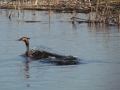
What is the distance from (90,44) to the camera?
21938 millimetres

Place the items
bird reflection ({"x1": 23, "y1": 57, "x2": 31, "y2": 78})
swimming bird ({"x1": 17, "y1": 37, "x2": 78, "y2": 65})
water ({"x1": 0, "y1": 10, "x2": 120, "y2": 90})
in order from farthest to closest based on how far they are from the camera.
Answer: swimming bird ({"x1": 17, "y1": 37, "x2": 78, "y2": 65}), bird reflection ({"x1": 23, "y1": 57, "x2": 31, "y2": 78}), water ({"x1": 0, "y1": 10, "x2": 120, "y2": 90})

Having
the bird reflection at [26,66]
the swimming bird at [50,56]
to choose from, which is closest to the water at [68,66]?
the bird reflection at [26,66]

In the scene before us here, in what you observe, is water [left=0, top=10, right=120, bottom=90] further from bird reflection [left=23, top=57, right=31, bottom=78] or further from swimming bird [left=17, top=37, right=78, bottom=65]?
swimming bird [left=17, top=37, right=78, bottom=65]

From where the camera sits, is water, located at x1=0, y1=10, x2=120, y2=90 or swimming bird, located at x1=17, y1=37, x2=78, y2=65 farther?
swimming bird, located at x1=17, y1=37, x2=78, y2=65

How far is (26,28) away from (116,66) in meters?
16.4

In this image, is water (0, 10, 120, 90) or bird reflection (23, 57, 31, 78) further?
bird reflection (23, 57, 31, 78)

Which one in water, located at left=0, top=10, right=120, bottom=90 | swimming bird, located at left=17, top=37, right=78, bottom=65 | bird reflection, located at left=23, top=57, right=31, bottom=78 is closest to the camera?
water, located at left=0, top=10, right=120, bottom=90

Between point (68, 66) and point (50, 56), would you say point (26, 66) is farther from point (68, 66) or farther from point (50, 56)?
point (50, 56)

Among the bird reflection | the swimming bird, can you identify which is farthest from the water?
the swimming bird

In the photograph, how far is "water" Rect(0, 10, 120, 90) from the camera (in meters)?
11.8

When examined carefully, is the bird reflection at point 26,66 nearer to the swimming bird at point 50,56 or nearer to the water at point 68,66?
the water at point 68,66

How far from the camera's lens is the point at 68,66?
15.2m

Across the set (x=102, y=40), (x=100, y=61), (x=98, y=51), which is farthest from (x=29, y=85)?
(x=102, y=40)

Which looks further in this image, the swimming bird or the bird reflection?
the swimming bird
